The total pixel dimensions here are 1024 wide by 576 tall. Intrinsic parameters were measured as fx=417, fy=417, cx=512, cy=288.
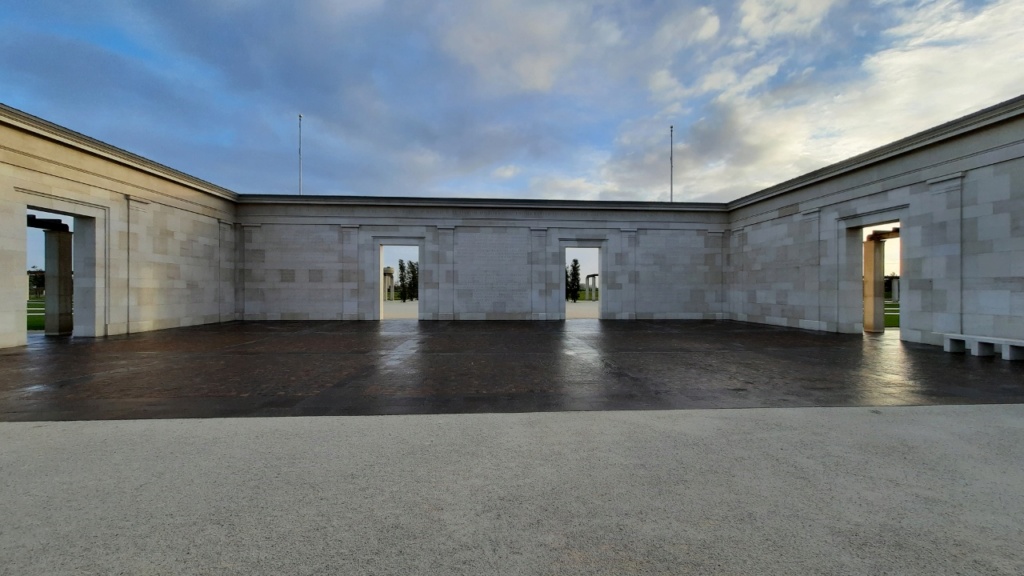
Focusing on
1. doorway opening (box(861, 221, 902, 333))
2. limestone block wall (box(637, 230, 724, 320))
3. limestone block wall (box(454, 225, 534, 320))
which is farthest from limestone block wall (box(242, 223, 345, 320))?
doorway opening (box(861, 221, 902, 333))

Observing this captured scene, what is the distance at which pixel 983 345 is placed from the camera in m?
11.3

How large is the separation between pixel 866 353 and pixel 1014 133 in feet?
23.5

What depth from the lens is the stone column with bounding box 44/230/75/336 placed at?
53.8 feet

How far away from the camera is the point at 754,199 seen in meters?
21.6

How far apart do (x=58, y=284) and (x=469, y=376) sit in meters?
19.4

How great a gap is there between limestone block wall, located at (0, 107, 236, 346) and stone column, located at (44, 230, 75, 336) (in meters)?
1.95

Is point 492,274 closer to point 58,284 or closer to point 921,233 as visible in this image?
point 921,233

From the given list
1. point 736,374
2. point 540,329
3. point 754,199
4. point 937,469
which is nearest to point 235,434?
point 937,469

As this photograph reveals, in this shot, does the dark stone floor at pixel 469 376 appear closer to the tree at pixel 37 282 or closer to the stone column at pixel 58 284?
the stone column at pixel 58 284

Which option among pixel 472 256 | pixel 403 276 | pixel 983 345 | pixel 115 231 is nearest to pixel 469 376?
pixel 983 345

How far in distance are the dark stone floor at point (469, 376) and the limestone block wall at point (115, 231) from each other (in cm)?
222

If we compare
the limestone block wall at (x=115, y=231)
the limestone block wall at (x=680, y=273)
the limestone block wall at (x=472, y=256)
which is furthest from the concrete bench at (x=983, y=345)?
the limestone block wall at (x=115, y=231)

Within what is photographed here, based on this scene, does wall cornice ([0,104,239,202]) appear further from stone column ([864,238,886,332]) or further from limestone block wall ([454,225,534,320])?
stone column ([864,238,886,332])

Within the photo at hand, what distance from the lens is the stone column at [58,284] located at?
16.4 m
